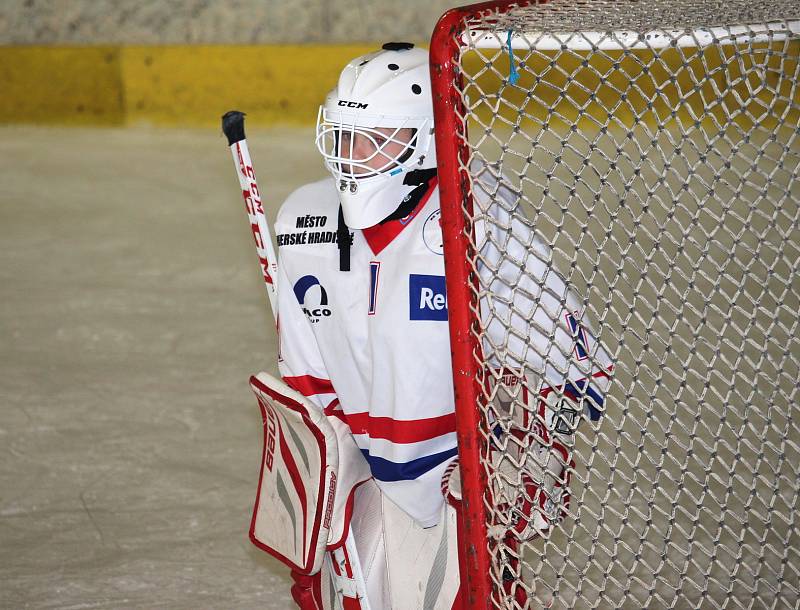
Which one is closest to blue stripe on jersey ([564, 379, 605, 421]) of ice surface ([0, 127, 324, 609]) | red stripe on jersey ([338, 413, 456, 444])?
red stripe on jersey ([338, 413, 456, 444])

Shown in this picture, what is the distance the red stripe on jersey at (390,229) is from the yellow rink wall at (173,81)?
4.20 m

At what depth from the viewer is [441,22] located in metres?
1.11

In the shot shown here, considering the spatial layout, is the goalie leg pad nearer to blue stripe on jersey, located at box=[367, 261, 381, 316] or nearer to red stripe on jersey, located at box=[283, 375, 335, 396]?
red stripe on jersey, located at box=[283, 375, 335, 396]

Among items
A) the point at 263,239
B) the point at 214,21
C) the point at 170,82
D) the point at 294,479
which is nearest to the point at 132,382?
the point at 263,239

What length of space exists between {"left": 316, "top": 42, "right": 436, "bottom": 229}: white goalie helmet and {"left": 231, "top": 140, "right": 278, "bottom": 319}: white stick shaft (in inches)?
8.1

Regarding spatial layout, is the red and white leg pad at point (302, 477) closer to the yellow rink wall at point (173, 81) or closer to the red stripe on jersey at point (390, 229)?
the red stripe on jersey at point (390, 229)

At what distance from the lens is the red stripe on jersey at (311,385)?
151 cm

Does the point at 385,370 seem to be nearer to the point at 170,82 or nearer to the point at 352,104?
the point at 352,104

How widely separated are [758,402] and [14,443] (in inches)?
69.0

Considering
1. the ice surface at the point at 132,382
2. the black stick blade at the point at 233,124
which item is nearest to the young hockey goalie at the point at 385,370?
the black stick blade at the point at 233,124

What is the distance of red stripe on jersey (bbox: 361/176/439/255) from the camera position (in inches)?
55.0

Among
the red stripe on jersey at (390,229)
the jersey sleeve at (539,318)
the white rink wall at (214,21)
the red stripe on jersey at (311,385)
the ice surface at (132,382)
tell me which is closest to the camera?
the jersey sleeve at (539,318)

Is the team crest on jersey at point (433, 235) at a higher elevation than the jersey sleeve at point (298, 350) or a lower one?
higher

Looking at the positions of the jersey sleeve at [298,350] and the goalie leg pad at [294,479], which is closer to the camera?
the goalie leg pad at [294,479]
